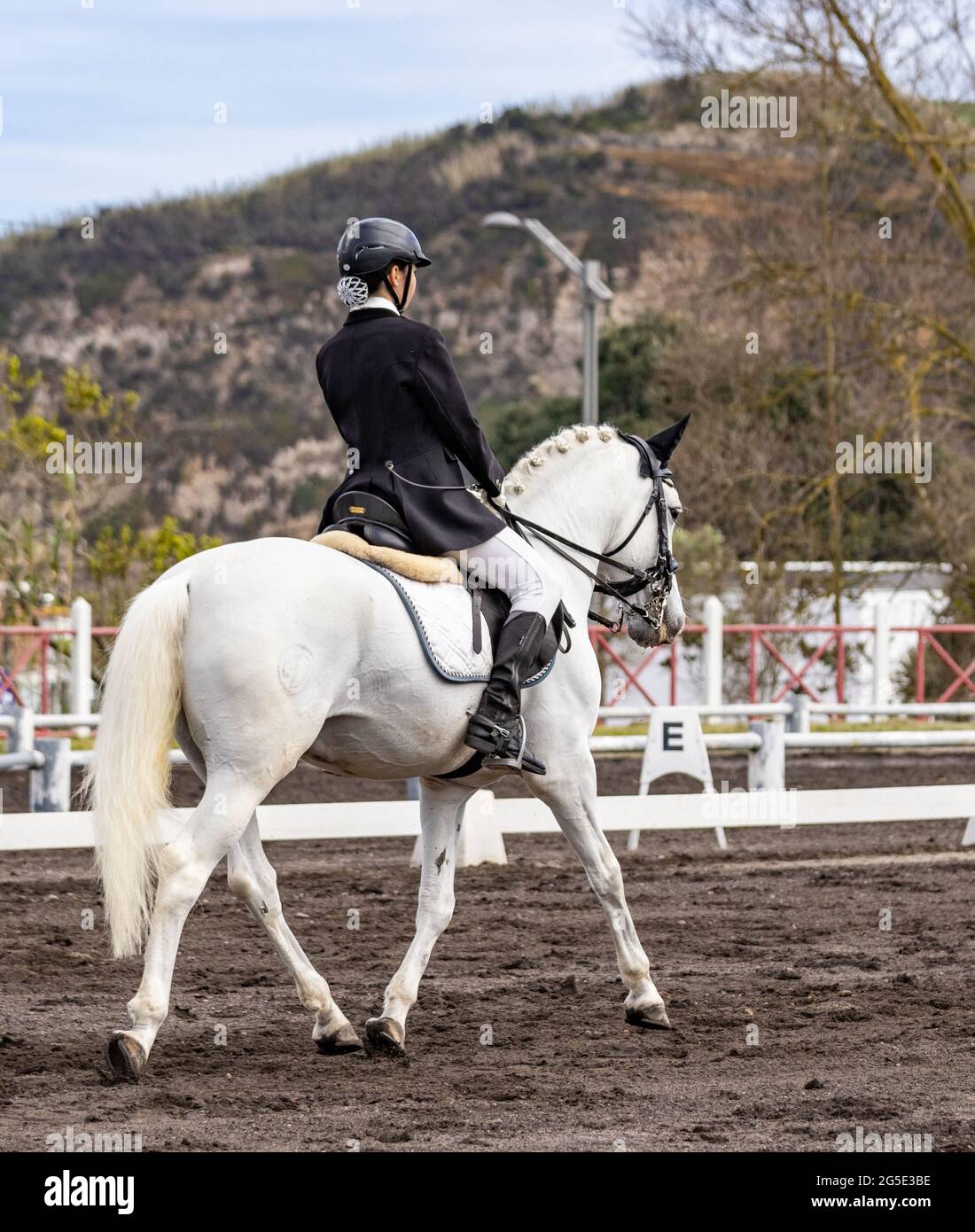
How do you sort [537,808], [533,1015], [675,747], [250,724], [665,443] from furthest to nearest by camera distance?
[675,747]
[537,808]
[665,443]
[533,1015]
[250,724]

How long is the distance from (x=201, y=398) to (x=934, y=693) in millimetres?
48267

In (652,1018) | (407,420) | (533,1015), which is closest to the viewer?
(407,420)

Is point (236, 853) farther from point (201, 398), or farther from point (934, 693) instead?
point (201, 398)

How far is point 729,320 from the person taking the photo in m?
25.5

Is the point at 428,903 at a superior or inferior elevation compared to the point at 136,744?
inferior

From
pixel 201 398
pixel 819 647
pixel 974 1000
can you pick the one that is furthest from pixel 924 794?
pixel 201 398

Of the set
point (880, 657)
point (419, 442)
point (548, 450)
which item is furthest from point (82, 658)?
point (419, 442)

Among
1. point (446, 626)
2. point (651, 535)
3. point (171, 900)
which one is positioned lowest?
point (171, 900)

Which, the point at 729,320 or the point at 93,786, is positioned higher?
the point at 729,320

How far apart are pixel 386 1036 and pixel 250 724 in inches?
51.4

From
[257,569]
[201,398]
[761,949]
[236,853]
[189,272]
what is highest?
[189,272]

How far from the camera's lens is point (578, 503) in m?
6.86

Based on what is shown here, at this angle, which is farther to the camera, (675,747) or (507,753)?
(675,747)

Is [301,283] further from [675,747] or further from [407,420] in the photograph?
[407,420]
